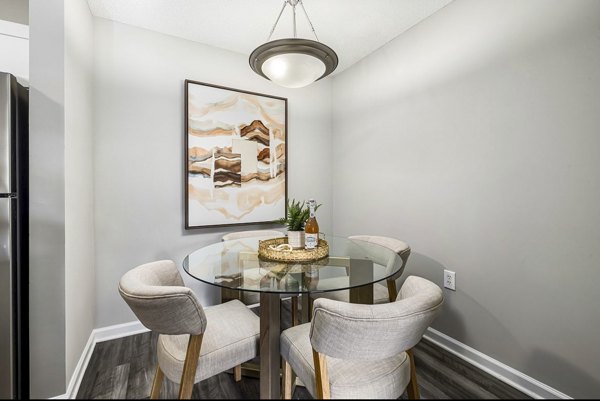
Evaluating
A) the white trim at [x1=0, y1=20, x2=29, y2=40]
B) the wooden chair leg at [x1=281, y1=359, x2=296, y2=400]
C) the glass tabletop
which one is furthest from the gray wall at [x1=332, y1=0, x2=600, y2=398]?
the white trim at [x1=0, y1=20, x2=29, y2=40]

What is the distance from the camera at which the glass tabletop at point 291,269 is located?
1235 mm

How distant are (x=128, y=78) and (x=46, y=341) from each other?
5.92 ft

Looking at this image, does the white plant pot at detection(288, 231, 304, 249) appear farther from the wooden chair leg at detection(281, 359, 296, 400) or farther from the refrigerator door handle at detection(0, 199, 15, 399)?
the refrigerator door handle at detection(0, 199, 15, 399)

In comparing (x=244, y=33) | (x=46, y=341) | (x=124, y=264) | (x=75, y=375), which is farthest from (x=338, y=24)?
(x=75, y=375)

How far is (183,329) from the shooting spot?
1.08 meters

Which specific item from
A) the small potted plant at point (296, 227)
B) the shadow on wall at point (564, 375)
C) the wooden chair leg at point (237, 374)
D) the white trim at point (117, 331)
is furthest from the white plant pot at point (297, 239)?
the white trim at point (117, 331)

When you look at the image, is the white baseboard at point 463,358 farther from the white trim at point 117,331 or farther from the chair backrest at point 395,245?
the chair backrest at point 395,245

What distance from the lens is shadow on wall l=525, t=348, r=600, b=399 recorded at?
136 cm

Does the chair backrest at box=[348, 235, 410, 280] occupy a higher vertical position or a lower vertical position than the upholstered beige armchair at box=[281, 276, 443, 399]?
higher

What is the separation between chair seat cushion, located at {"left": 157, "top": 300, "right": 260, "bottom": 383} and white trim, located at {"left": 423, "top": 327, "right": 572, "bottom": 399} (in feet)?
4.63

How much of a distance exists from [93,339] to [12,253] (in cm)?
107

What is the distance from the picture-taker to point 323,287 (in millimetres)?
1209

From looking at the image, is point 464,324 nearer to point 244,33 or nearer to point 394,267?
point 394,267

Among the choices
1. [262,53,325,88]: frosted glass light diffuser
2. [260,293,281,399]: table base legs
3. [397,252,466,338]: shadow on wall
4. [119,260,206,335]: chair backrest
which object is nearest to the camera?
[119,260,206,335]: chair backrest
